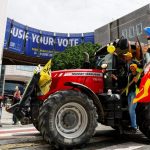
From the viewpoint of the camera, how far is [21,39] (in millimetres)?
41688

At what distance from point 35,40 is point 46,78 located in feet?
126

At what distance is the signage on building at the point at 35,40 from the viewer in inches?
1575

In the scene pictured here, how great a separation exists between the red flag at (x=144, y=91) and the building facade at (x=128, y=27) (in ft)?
96.3

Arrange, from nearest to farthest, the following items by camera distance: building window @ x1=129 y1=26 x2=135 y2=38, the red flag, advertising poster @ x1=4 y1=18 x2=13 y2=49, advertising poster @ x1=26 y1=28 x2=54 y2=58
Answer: the red flag < advertising poster @ x1=4 y1=18 x2=13 y2=49 < building window @ x1=129 y1=26 x2=135 y2=38 < advertising poster @ x1=26 y1=28 x2=54 y2=58

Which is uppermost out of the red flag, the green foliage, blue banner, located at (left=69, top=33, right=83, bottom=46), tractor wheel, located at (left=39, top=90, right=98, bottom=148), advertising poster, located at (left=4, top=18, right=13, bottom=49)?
blue banner, located at (left=69, top=33, right=83, bottom=46)

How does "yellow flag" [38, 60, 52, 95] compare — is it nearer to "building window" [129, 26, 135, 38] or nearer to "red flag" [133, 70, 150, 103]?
"red flag" [133, 70, 150, 103]

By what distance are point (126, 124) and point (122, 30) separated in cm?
3811

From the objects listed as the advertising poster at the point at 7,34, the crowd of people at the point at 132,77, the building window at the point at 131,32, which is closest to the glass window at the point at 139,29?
the building window at the point at 131,32

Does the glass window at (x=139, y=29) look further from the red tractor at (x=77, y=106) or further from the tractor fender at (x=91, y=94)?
the tractor fender at (x=91, y=94)

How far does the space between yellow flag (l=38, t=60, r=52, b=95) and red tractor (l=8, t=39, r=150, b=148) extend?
0.10 metres

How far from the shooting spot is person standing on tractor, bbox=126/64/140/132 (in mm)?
6457

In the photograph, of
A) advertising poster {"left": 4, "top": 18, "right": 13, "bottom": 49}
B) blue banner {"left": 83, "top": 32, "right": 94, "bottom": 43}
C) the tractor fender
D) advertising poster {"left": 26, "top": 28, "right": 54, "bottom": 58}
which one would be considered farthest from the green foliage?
the tractor fender

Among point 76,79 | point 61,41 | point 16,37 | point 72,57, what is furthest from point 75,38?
point 76,79

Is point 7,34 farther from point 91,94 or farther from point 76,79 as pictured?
point 91,94
